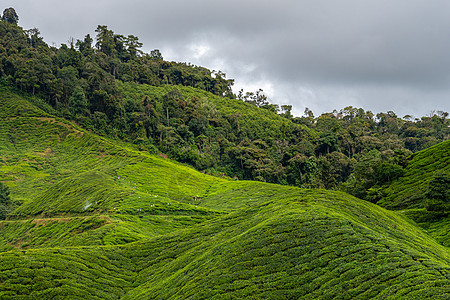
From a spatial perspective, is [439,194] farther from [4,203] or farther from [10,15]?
[10,15]

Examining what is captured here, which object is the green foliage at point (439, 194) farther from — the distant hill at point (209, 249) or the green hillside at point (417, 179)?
the distant hill at point (209, 249)

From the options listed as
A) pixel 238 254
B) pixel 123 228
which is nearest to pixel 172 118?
pixel 123 228

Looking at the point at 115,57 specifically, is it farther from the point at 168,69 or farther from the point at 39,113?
the point at 39,113

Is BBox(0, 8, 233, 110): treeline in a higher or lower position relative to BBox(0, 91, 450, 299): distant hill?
higher

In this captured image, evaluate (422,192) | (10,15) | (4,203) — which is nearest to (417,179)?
(422,192)

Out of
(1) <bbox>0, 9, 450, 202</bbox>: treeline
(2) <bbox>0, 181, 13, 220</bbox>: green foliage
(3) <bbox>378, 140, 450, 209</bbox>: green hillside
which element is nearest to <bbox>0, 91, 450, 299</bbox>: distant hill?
(2) <bbox>0, 181, 13, 220</bbox>: green foliage

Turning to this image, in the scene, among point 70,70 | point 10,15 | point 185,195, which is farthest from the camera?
point 10,15

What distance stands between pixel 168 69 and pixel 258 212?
6311 inches

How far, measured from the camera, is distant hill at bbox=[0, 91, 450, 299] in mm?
20016

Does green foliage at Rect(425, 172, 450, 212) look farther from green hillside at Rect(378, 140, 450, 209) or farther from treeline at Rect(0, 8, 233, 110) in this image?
treeline at Rect(0, 8, 233, 110)

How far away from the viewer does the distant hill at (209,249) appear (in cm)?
2002

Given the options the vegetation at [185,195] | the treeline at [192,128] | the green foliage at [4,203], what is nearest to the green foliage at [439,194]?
the vegetation at [185,195]

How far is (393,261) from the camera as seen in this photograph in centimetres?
2011

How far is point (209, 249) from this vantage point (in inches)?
1148
